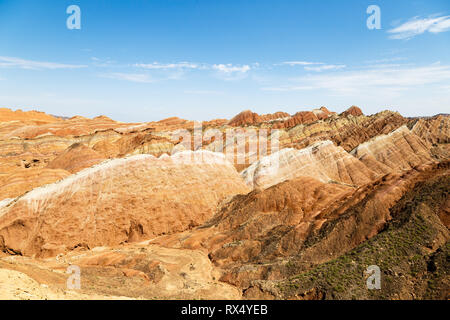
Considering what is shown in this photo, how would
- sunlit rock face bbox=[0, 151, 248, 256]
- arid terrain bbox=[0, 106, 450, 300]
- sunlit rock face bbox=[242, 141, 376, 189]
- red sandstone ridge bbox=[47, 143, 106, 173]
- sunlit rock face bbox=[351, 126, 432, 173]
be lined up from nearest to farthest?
arid terrain bbox=[0, 106, 450, 300] < sunlit rock face bbox=[0, 151, 248, 256] < sunlit rock face bbox=[242, 141, 376, 189] < red sandstone ridge bbox=[47, 143, 106, 173] < sunlit rock face bbox=[351, 126, 432, 173]

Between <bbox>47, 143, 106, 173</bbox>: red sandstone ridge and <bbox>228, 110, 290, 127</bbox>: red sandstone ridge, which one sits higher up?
<bbox>228, 110, 290, 127</bbox>: red sandstone ridge

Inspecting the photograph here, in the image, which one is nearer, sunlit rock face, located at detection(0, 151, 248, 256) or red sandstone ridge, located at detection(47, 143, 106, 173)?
sunlit rock face, located at detection(0, 151, 248, 256)

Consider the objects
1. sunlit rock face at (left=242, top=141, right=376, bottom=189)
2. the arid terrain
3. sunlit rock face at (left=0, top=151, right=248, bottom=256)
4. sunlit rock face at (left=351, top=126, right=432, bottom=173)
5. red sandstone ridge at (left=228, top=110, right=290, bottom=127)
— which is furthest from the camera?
red sandstone ridge at (left=228, top=110, right=290, bottom=127)

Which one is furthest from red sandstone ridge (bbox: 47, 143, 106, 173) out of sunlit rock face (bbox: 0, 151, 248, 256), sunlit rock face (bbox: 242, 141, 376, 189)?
sunlit rock face (bbox: 242, 141, 376, 189)

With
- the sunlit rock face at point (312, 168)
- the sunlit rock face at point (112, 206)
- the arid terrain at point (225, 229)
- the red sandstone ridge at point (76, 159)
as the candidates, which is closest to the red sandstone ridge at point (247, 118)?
the sunlit rock face at point (312, 168)

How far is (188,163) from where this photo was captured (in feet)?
119

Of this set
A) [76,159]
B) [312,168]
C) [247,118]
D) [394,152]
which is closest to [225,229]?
[312,168]

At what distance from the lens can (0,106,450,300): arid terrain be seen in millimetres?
17594

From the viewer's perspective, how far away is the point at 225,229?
29.4 m

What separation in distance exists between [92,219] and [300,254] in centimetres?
1887

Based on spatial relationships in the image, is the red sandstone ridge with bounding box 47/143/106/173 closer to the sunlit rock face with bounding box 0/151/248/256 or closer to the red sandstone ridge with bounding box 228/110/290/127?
the sunlit rock face with bounding box 0/151/248/256

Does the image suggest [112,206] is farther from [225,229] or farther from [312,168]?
[312,168]
